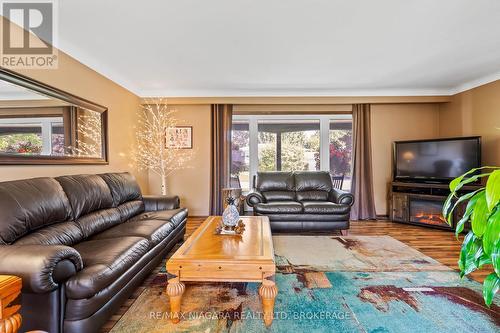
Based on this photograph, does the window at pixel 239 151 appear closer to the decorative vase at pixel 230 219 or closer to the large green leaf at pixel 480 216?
the decorative vase at pixel 230 219

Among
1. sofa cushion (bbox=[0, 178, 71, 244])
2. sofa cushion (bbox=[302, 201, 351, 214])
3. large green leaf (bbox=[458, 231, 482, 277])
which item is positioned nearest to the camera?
large green leaf (bbox=[458, 231, 482, 277])

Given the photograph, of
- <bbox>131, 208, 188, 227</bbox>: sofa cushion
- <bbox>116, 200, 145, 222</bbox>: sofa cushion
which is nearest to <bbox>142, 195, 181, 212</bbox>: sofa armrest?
<bbox>116, 200, 145, 222</bbox>: sofa cushion

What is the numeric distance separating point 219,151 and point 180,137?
2.77ft

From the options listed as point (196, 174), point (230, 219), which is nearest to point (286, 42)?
point (230, 219)

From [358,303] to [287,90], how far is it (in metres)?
3.68

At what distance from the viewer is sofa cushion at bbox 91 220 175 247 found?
7.37 feet

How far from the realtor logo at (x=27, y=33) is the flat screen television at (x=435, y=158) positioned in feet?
17.4

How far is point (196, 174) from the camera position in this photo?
4941mm

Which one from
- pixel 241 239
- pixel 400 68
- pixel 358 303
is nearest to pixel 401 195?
pixel 400 68

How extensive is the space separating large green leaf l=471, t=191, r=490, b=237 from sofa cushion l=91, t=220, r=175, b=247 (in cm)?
231

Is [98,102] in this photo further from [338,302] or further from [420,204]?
[420,204]

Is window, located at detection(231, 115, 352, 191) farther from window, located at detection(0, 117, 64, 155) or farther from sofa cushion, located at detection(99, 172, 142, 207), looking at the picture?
window, located at detection(0, 117, 64, 155)

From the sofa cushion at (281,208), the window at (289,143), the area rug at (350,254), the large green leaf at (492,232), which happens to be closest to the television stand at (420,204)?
the area rug at (350,254)

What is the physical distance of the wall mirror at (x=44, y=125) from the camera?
2.16m
